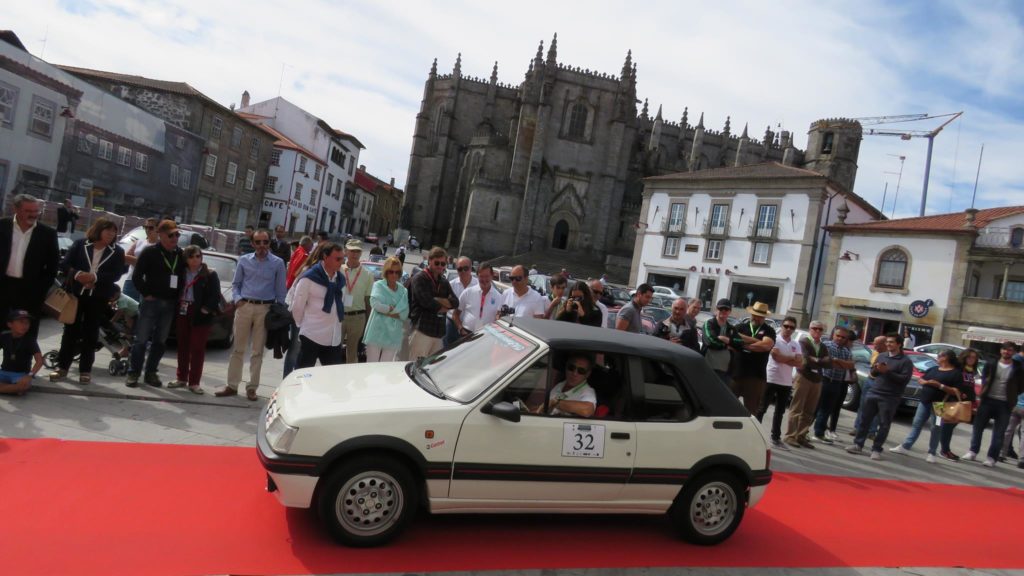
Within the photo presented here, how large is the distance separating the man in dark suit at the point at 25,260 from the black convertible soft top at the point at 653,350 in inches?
193

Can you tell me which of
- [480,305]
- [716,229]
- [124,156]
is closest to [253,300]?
[480,305]

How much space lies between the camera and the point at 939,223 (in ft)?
104

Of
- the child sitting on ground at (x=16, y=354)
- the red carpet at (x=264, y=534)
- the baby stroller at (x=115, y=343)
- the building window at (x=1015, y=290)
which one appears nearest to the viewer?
the red carpet at (x=264, y=534)

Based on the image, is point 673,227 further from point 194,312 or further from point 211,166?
point 194,312

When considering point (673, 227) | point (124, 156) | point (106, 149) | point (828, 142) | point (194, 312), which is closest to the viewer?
point (194, 312)

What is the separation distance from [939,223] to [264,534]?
3663 centimetres

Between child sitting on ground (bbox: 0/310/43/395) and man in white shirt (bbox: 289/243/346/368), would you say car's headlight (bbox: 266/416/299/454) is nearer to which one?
man in white shirt (bbox: 289/243/346/368)

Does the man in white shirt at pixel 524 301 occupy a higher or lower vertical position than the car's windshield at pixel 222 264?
higher

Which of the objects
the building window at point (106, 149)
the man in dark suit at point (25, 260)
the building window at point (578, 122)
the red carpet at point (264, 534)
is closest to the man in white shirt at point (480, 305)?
the red carpet at point (264, 534)

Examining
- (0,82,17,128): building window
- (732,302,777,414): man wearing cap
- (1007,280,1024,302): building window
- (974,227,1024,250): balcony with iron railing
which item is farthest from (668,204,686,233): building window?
(0,82,17,128): building window

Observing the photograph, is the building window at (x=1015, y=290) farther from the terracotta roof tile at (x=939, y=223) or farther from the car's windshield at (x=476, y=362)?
A: the car's windshield at (x=476, y=362)

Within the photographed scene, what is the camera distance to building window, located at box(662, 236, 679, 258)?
42.5 meters

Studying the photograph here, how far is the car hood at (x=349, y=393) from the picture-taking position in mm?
3879

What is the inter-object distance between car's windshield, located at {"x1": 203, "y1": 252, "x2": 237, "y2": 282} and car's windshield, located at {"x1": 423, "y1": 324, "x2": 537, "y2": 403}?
7.21m
